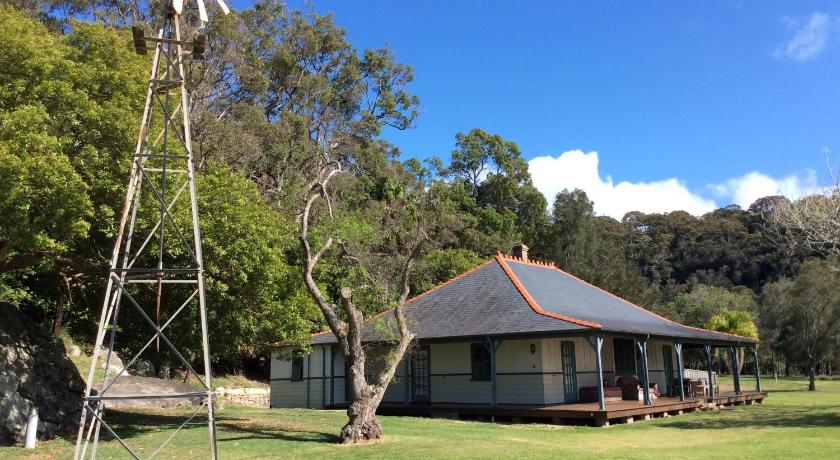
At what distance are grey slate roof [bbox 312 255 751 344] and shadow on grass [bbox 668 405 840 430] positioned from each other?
282 centimetres

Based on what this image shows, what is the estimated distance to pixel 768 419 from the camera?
64.0 feet

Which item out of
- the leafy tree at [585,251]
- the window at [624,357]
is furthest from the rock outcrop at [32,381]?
the leafy tree at [585,251]

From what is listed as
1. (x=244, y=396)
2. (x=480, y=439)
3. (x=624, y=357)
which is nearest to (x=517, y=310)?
(x=624, y=357)

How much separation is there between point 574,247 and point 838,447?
123 feet

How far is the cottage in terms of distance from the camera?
19.2 m

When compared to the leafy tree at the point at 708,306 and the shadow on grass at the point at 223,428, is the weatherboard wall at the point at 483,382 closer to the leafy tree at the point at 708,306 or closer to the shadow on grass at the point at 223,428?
the shadow on grass at the point at 223,428

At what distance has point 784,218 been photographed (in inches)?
842

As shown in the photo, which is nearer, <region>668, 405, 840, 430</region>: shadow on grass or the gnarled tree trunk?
the gnarled tree trunk

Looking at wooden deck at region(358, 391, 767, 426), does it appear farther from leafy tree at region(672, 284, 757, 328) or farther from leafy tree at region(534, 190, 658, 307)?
leafy tree at region(672, 284, 757, 328)

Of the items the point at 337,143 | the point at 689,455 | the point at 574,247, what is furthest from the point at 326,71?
the point at 689,455

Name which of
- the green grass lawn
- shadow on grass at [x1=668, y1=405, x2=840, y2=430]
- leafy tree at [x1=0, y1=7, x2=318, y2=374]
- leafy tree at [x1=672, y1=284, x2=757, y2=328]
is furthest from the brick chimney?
leafy tree at [x1=672, y1=284, x2=757, y2=328]

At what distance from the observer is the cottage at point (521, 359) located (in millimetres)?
19250

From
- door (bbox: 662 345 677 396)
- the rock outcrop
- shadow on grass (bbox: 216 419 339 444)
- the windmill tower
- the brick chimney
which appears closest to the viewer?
the windmill tower

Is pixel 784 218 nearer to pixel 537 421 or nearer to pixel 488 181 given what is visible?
pixel 537 421
